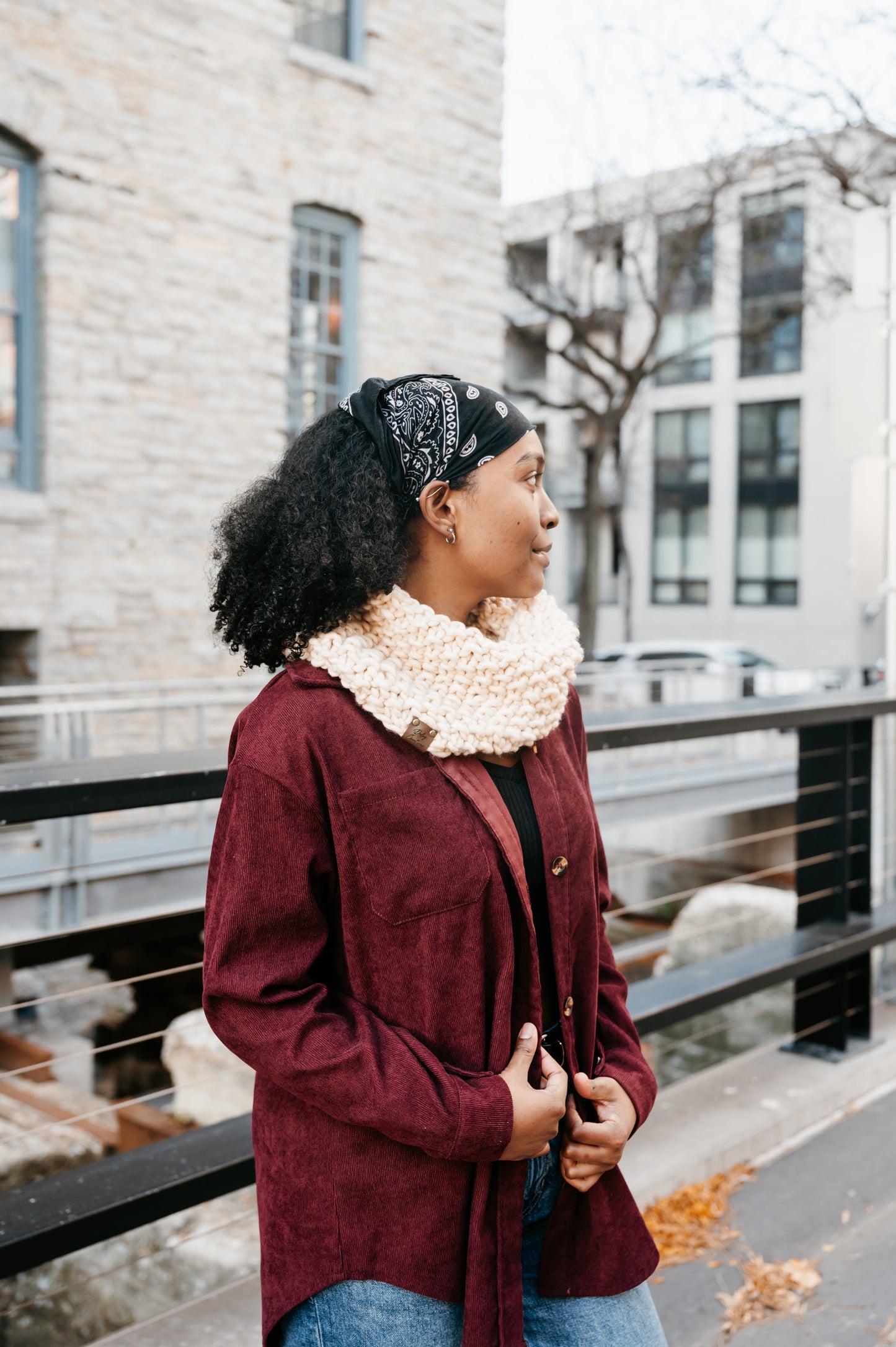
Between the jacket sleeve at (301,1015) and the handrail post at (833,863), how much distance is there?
116 inches

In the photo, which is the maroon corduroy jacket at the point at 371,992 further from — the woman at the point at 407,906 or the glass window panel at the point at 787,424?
the glass window panel at the point at 787,424

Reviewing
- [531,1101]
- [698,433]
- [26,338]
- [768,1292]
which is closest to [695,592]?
[698,433]

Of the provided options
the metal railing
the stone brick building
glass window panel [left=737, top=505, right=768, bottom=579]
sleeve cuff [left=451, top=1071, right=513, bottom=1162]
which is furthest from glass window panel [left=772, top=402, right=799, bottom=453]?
sleeve cuff [left=451, top=1071, right=513, bottom=1162]

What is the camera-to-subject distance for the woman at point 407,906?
56.4 inches

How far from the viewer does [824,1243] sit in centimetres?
307

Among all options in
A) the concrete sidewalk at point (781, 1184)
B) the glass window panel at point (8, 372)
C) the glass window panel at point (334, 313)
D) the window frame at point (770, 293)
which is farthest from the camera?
the window frame at point (770, 293)

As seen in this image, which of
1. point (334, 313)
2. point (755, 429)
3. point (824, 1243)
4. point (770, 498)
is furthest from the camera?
point (755, 429)

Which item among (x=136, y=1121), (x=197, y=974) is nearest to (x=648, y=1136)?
→ (x=136, y=1121)

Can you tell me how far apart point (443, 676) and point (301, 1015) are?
18.0 inches

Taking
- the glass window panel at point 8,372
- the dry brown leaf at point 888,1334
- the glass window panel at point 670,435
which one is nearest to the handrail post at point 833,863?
the dry brown leaf at point 888,1334

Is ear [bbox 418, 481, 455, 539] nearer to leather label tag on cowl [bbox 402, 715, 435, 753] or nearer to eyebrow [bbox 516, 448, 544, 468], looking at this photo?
eyebrow [bbox 516, 448, 544, 468]

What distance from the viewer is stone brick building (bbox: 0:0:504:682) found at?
33.8 feet

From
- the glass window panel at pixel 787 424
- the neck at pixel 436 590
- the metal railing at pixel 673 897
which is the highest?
the glass window panel at pixel 787 424

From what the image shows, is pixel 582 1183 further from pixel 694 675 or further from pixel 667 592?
pixel 667 592
